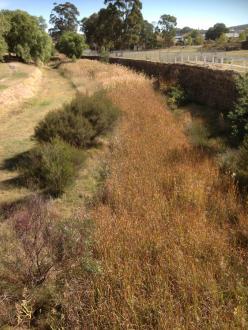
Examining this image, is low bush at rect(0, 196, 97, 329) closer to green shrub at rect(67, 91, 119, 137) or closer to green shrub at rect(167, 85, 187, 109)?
green shrub at rect(67, 91, 119, 137)

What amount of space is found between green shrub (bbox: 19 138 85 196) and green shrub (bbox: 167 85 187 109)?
32.4 ft

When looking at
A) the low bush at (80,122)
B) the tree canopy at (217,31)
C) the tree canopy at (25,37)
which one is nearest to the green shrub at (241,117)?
the low bush at (80,122)

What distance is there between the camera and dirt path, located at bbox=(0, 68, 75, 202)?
25.8 ft

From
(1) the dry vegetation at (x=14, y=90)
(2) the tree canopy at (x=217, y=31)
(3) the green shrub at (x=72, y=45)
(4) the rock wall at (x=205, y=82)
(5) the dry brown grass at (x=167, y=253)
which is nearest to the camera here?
(5) the dry brown grass at (x=167, y=253)

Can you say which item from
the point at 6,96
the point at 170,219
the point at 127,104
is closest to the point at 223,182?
the point at 170,219

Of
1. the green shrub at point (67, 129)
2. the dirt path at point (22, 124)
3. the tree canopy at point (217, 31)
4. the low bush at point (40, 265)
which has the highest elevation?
the tree canopy at point (217, 31)

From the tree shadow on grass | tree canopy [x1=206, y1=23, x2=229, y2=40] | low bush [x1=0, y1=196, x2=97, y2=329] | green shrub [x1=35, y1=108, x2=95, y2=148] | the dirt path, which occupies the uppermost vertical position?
tree canopy [x1=206, y1=23, x2=229, y2=40]

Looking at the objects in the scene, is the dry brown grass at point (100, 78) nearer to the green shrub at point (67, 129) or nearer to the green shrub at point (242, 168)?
the green shrub at point (67, 129)

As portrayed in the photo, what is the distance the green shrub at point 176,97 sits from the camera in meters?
17.3

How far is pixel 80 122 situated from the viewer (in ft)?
32.9

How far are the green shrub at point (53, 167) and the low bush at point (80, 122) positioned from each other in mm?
1115

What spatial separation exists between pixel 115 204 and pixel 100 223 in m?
1.01

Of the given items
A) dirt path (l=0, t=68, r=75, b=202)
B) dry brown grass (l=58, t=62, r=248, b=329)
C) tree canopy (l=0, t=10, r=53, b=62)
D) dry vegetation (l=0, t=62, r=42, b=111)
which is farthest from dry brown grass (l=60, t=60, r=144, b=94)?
A: tree canopy (l=0, t=10, r=53, b=62)

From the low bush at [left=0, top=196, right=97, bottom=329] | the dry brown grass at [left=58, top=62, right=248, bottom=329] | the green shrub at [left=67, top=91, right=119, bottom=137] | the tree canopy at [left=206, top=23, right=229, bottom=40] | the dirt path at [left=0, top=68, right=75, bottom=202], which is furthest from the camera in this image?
the tree canopy at [left=206, top=23, right=229, bottom=40]
